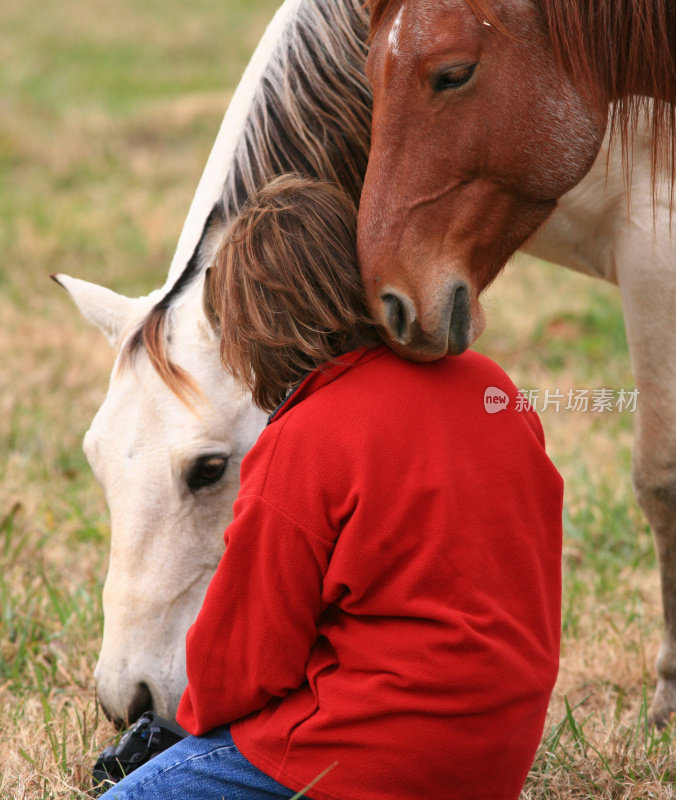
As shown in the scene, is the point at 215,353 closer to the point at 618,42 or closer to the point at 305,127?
the point at 305,127

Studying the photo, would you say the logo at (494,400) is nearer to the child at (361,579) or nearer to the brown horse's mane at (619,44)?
the child at (361,579)

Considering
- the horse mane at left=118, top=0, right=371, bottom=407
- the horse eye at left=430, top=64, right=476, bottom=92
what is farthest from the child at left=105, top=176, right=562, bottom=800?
the horse mane at left=118, top=0, right=371, bottom=407

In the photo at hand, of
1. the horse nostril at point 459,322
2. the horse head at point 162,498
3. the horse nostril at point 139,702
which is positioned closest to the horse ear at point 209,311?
the horse head at point 162,498

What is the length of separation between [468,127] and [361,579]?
833 mm

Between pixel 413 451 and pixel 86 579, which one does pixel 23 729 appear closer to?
pixel 86 579

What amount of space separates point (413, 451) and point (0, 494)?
2.55m

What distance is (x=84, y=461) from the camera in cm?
Answer: 400

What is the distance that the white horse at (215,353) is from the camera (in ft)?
6.59

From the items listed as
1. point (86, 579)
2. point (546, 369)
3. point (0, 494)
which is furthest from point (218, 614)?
point (546, 369)

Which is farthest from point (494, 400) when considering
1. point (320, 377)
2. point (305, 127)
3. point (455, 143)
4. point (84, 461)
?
point (84, 461)

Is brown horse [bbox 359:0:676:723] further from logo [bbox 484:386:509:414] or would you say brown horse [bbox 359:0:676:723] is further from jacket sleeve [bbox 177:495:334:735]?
jacket sleeve [bbox 177:495:334:735]

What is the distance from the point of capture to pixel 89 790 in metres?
1.91

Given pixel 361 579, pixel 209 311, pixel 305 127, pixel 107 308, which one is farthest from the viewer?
pixel 107 308

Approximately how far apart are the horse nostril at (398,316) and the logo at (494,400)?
0.53 ft
